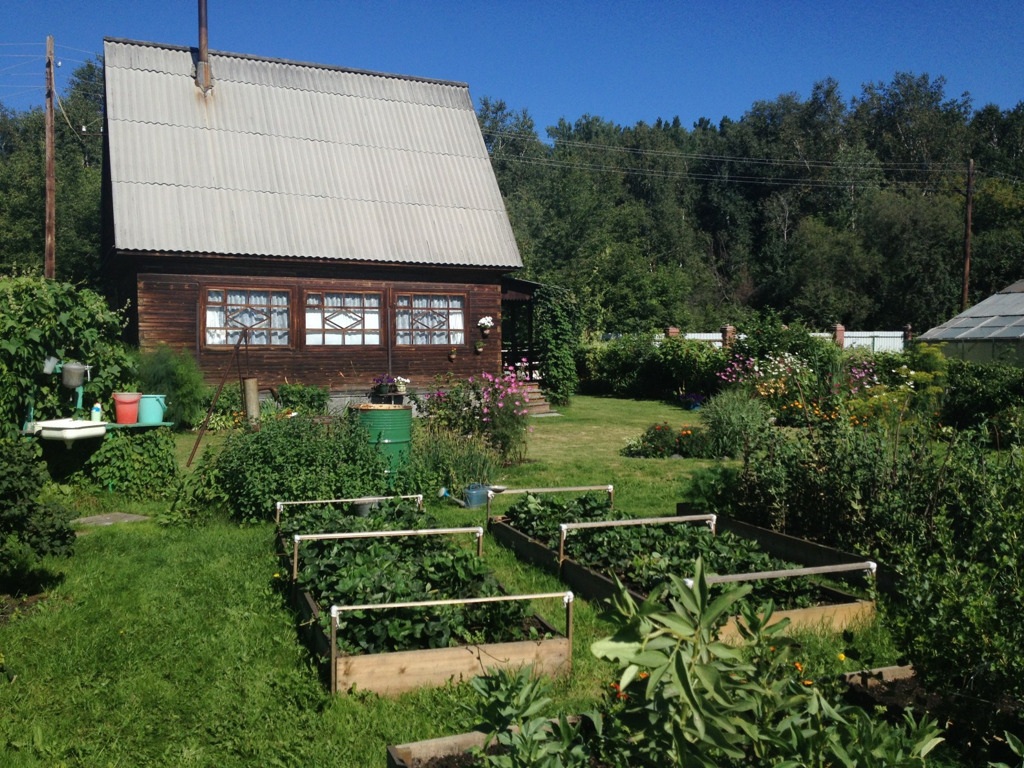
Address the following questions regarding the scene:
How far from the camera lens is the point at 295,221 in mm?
16766

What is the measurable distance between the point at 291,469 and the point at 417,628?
3574 millimetres

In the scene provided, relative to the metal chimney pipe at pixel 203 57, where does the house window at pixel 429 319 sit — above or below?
below

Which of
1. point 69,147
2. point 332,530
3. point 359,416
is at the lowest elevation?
point 332,530

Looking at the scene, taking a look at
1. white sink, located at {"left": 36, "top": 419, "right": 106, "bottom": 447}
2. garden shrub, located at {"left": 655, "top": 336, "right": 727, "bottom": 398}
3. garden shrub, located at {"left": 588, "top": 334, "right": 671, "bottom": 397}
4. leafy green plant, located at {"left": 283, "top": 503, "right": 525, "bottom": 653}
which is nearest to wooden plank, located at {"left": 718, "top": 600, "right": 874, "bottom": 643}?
leafy green plant, located at {"left": 283, "top": 503, "right": 525, "bottom": 653}

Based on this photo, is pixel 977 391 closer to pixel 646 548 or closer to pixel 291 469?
pixel 646 548

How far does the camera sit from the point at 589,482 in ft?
32.6

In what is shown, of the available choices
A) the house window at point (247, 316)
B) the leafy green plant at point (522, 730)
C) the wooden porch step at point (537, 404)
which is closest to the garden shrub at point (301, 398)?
the house window at point (247, 316)

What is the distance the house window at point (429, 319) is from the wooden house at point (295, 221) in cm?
3

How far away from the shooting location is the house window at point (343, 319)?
664 inches

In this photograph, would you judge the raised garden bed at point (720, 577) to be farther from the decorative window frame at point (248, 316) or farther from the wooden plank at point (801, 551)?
the decorative window frame at point (248, 316)

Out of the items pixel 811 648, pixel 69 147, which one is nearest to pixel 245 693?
pixel 811 648

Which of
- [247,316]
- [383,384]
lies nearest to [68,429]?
[383,384]

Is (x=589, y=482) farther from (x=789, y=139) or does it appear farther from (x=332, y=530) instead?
(x=789, y=139)

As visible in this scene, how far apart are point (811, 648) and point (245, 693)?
2.90 m
